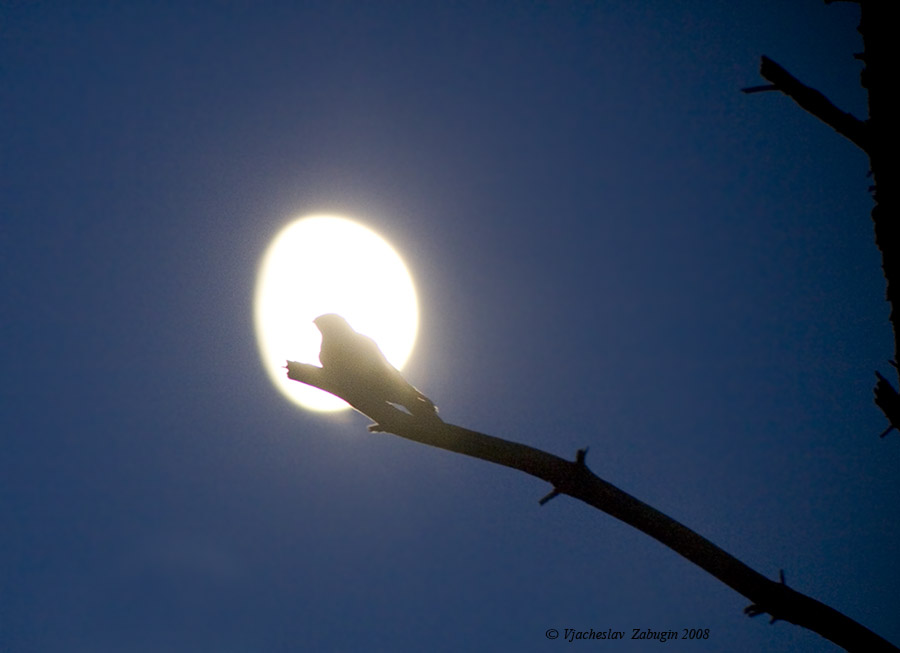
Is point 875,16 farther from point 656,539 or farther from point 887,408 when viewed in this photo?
point 656,539

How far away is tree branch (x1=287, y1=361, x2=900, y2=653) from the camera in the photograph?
2.28m

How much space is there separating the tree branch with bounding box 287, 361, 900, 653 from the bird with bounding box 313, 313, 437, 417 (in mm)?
675

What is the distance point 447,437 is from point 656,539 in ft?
3.72

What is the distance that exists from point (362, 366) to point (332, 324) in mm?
829

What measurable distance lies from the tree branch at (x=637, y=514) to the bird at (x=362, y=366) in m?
0.68

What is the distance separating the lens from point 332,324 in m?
5.24

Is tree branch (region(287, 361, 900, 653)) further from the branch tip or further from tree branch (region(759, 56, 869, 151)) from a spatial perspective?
tree branch (region(759, 56, 869, 151))

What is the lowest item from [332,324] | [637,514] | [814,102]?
[637,514]

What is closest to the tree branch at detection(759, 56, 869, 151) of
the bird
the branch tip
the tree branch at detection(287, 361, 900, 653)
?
the tree branch at detection(287, 361, 900, 653)

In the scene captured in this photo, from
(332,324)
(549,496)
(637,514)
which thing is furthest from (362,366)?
(637,514)

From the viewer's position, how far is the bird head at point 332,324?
5.11 metres

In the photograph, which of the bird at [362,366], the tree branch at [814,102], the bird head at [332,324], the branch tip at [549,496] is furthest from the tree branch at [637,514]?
the bird head at [332,324]

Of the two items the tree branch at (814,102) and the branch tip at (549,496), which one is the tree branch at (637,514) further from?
the tree branch at (814,102)

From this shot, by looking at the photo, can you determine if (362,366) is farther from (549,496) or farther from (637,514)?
(637,514)
